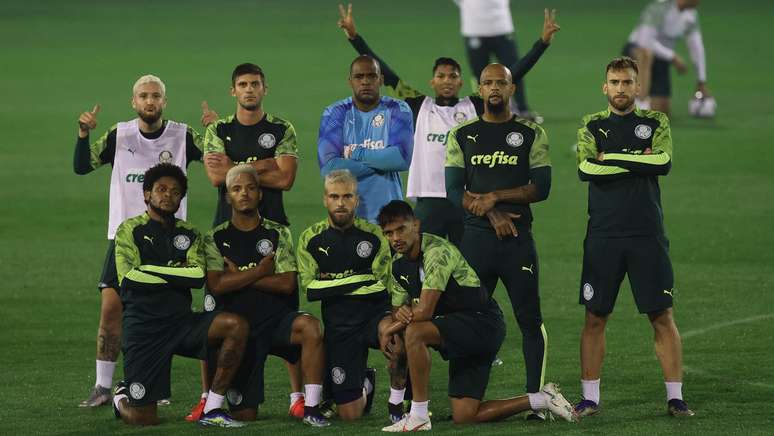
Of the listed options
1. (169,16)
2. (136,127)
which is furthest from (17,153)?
(169,16)

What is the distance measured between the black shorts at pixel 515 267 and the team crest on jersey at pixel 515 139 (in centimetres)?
54

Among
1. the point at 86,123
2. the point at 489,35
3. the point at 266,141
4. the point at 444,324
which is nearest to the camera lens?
the point at 444,324

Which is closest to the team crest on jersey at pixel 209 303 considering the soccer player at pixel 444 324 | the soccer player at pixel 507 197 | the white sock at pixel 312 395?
the white sock at pixel 312 395

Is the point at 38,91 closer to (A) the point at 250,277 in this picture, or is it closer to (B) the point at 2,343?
(B) the point at 2,343

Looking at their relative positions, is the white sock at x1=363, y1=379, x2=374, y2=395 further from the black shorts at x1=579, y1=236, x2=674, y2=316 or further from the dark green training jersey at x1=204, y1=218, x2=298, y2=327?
the black shorts at x1=579, y1=236, x2=674, y2=316

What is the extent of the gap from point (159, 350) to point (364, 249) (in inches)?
54.5

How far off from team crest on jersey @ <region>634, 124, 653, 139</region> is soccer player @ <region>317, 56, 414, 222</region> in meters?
1.74

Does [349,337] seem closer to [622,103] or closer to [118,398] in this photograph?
[118,398]

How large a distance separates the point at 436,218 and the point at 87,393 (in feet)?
8.84

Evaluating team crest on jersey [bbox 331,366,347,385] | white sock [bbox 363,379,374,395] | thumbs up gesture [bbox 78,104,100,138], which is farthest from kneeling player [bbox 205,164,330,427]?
thumbs up gesture [bbox 78,104,100,138]

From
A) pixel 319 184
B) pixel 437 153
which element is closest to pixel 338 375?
pixel 437 153

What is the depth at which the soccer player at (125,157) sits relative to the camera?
10945 mm

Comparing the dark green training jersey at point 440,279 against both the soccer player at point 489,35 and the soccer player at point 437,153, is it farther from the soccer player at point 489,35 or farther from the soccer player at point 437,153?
the soccer player at point 489,35

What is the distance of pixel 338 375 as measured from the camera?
10336 mm
